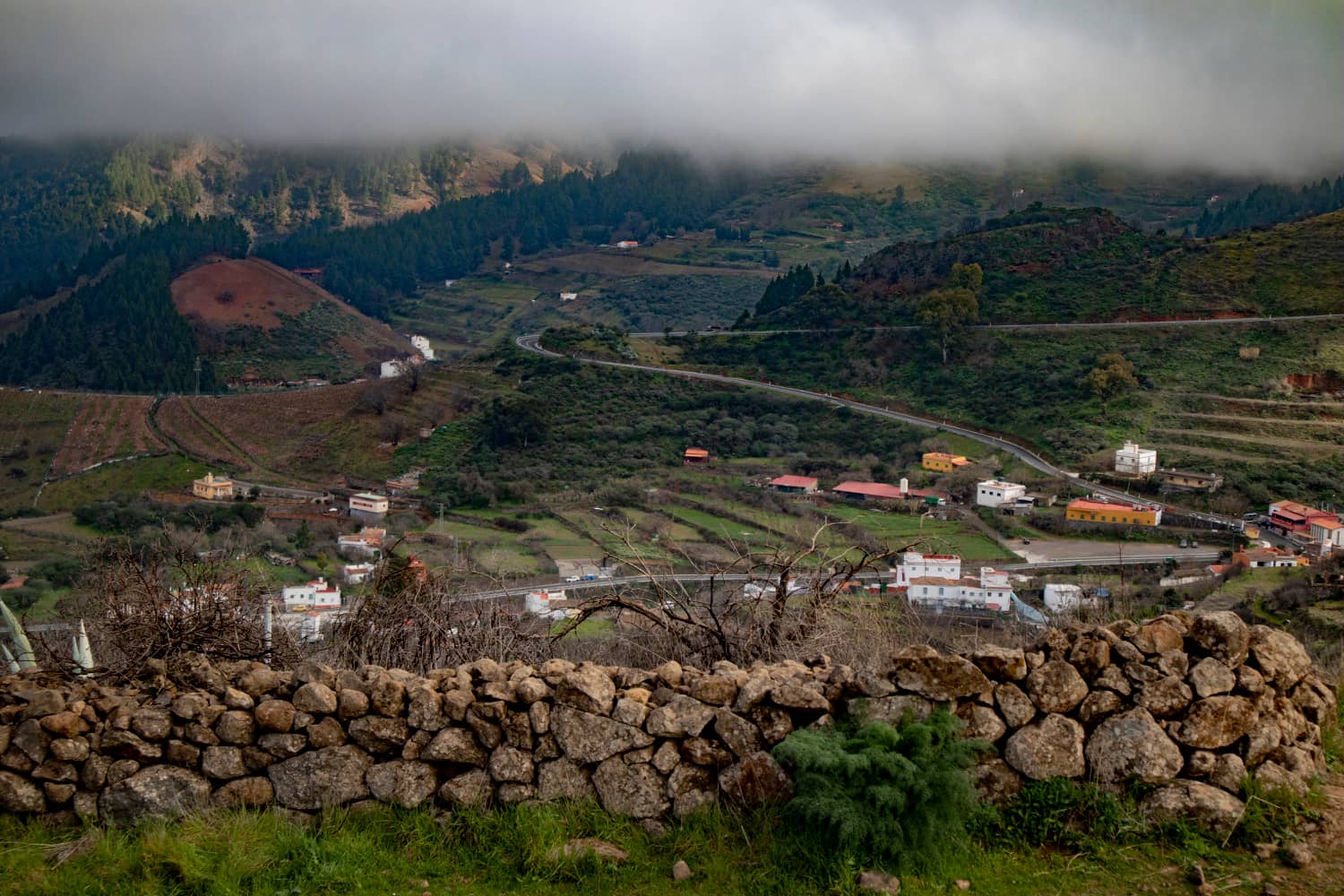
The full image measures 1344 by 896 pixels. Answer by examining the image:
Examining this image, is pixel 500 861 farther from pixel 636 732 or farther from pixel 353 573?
pixel 353 573

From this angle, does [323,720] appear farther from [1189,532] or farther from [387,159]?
[387,159]

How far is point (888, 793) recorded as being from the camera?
3828 millimetres

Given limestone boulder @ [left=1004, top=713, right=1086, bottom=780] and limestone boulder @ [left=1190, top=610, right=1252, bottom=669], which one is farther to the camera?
limestone boulder @ [left=1190, top=610, right=1252, bottom=669]

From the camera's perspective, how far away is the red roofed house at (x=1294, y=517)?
24688 mm

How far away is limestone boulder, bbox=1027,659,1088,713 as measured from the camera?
422 centimetres

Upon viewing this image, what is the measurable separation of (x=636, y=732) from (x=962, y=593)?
618 inches

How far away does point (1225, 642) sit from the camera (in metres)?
4.31

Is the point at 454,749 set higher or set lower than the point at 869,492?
higher

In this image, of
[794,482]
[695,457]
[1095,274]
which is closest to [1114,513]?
[794,482]

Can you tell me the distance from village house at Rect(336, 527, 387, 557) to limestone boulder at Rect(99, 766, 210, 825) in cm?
2164

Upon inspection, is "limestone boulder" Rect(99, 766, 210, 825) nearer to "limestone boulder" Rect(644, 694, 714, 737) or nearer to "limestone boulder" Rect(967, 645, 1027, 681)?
"limestone boulder" Rect(644, 694, 714, 737)

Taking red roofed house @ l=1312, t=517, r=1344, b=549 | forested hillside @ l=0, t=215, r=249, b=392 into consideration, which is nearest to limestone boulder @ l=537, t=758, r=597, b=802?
red roofed house @ l=1312, t=517, r=1344, b=549

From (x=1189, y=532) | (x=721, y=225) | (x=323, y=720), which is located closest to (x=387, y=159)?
(x=721, y=225)

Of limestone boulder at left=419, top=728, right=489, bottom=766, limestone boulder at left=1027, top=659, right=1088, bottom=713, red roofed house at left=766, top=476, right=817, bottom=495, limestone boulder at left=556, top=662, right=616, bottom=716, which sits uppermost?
limestone boulder at left=1027, top=659, right=1088, bottom=713
